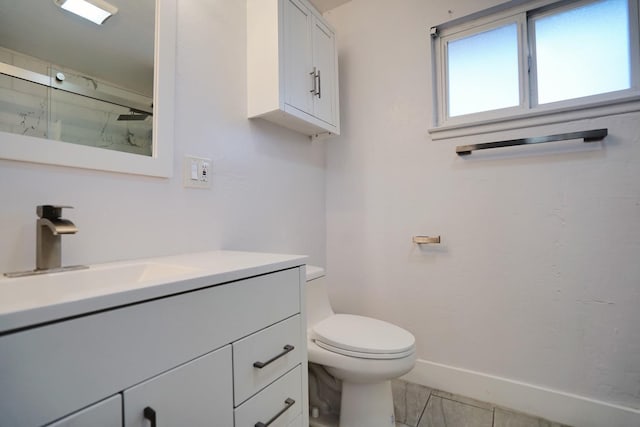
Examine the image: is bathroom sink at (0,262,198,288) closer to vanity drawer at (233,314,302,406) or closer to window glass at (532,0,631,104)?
vanity drawer at (233,314,302,406)

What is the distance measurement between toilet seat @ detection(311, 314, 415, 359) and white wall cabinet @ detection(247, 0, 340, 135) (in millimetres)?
1002

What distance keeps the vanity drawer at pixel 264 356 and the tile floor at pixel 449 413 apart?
2.87 feet

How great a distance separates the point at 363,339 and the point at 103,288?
937 mm

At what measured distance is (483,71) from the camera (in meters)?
1.62

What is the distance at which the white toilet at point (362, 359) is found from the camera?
110cm

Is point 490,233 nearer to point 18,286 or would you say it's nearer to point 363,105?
point 363,105

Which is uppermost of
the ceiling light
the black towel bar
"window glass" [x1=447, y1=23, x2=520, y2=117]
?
"window glass" [x1=447, y1=23, x2=520, y2=117]

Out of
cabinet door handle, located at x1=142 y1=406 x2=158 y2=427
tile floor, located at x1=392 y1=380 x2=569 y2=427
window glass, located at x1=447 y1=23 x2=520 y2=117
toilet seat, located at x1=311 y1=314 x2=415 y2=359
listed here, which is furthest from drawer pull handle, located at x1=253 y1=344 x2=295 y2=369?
window glass, located at x1=447 y1=23 x2=520 y2=117

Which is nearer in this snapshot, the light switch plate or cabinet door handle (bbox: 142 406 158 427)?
cabinet door handle (bbox: 142 406 158 427)

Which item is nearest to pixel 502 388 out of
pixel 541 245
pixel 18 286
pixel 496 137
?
pixel 541 245

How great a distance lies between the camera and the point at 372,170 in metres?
1.86

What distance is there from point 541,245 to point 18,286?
6.23 feet

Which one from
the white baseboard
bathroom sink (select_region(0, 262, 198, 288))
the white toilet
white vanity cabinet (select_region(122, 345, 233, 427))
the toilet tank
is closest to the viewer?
white vanity cabinet (select_region(122, 345, 233, 427))

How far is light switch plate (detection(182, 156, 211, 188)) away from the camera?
3.63ft
